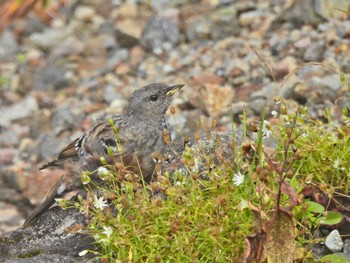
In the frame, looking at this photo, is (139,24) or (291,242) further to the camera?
(139,24)

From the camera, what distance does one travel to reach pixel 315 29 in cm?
1043

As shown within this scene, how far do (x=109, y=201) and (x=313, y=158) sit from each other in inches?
55.9

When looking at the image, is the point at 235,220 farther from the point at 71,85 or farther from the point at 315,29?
the point at 71,85

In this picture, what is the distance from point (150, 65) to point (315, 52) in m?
2.27

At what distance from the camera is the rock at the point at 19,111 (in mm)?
11336

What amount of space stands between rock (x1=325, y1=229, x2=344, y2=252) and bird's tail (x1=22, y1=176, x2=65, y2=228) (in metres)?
2.10

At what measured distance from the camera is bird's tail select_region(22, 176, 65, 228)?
644 cm

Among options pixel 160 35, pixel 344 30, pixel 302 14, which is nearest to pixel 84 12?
pixel 160 35

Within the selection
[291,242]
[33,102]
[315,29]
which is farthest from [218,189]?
[33,102]

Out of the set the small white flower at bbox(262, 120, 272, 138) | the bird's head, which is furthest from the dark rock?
the small white flower at bbox(262, 120, 272, 138)

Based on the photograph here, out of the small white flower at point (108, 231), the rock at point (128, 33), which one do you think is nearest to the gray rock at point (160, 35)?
the rock at point (128, 33)

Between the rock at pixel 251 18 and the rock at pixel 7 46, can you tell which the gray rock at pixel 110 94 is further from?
the rock at pixel 7 46

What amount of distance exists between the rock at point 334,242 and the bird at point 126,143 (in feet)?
4.57

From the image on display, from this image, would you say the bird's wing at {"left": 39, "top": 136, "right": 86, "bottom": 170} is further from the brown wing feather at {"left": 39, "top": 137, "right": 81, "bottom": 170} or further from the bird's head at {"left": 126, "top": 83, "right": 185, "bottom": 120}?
the bird's head at {"left": 126, "top": 83, "right": 185, "bottom": 120}
